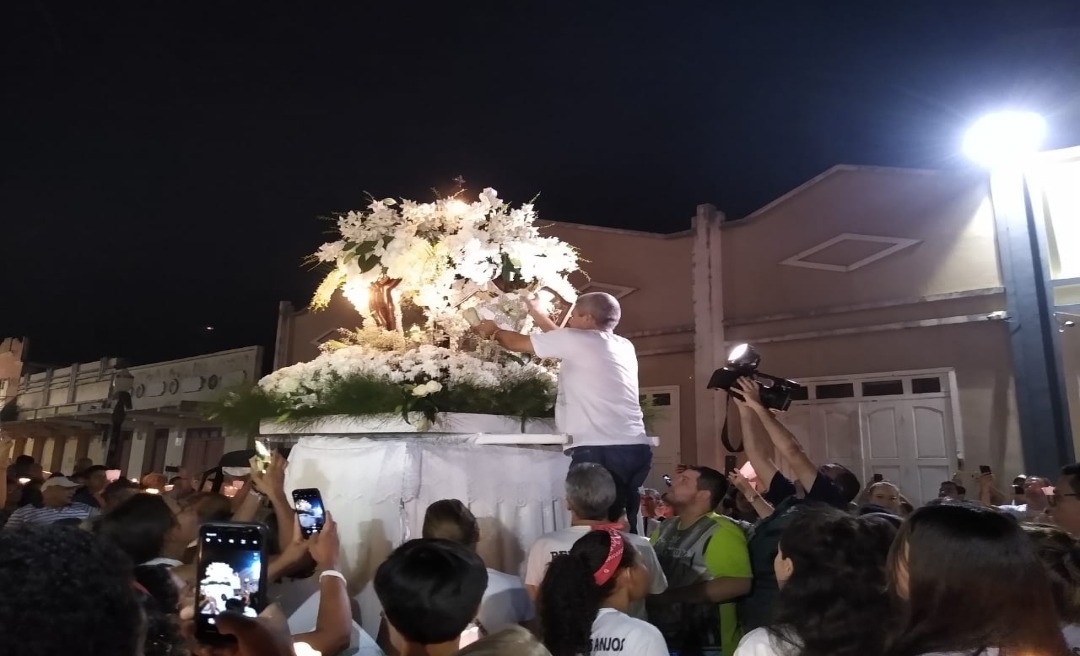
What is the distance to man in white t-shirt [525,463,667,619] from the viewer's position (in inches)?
131

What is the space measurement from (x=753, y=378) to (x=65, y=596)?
3.85m

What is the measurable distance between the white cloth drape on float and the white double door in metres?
7.06

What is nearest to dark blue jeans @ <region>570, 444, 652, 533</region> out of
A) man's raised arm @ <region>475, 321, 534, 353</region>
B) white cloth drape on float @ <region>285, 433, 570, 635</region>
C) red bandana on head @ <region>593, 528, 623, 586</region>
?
white cloth drape on float @ <region>285, 433, 570, 635</region>

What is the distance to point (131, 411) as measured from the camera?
A: 23.2 meters

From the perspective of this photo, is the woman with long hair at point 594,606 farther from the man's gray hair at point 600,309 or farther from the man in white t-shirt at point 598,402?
the man's gray hair at point 600,309

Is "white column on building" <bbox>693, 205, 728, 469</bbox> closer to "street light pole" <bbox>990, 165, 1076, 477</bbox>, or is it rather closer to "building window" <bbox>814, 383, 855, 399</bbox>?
"building window" <bbox>814, 383, 855, 399</bbox>

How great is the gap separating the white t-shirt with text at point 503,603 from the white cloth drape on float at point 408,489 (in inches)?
24.1

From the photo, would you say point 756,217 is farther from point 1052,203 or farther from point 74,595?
point 74,595

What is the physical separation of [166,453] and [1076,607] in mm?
25612

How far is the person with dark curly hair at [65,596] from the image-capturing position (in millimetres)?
1095

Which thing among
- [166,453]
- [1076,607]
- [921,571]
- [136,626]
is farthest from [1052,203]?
[166,453]

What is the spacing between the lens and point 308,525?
2934 millimetres

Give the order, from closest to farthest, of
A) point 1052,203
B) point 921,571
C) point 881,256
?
point 921,571, point 1052,203, point 881,256

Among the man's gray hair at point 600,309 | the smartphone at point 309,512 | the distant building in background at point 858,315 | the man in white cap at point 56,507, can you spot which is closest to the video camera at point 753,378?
the man's gray hair at point 600,309
